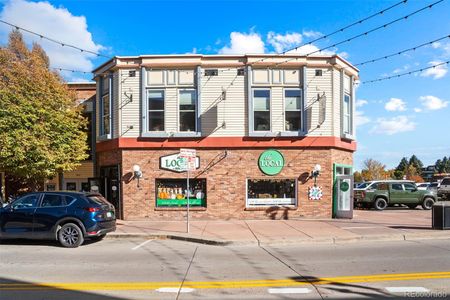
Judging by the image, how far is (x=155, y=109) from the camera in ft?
62.5

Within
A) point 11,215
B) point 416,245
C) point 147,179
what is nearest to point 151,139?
point 147,179

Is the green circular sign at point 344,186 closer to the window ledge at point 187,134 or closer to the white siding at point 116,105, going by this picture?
the window ledge at point 187,134

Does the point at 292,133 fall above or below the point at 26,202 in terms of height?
above

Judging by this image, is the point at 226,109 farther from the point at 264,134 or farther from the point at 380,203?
the point at 380,203

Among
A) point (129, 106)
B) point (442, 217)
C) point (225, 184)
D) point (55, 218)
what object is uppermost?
point (129, 106)

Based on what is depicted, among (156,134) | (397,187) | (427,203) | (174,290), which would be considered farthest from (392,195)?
(174,290)

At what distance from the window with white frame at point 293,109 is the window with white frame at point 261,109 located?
0.78m

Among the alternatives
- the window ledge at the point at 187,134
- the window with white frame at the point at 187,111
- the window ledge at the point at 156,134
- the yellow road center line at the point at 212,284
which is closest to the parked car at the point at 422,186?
the window ledge at the point at 187,134

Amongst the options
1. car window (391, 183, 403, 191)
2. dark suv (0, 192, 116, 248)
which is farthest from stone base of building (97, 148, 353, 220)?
car window (391, 183, 403, 191)

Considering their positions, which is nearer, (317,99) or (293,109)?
(317,99)

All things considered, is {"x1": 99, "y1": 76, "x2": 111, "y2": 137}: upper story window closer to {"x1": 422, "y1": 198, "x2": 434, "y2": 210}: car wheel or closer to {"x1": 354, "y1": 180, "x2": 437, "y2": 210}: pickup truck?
{"x1": 354, "y1": 180, "x2": 437, "y2": 210}: pickup truck

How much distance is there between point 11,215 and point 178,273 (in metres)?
6.69

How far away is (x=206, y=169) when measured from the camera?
61.9 feet

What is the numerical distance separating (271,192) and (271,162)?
1.33 metres
